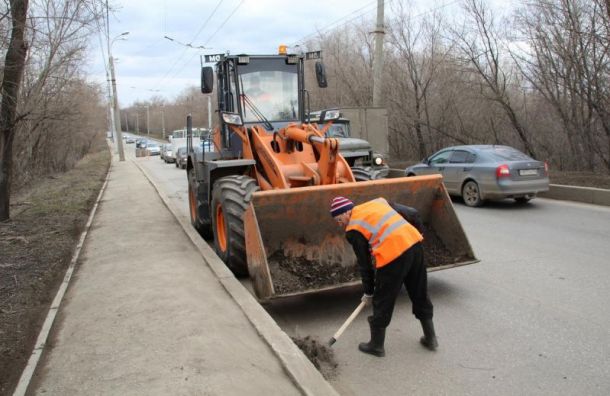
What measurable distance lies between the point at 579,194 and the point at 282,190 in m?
9.44

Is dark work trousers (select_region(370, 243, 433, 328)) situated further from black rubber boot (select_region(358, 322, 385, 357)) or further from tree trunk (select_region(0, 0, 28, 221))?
tree trunk (select_region(0, 0, 28, 221))

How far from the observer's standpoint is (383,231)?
14.3 ft

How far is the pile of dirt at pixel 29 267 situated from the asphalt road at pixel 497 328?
7.88 ft

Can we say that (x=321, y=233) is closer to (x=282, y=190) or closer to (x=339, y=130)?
(x=282, y=190)

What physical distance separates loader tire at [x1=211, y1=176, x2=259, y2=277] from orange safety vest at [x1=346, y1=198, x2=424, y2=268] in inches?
81.6

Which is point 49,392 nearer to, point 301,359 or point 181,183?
point 301,359

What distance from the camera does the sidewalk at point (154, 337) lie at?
366 centimetres

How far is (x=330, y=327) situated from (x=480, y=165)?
8272 mm

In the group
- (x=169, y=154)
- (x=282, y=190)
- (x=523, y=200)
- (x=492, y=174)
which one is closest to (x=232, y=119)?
(x=282, y=190)

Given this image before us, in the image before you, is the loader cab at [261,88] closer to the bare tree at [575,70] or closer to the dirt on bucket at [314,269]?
the dirt on bucket at [314,269]

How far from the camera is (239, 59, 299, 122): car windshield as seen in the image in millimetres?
8359

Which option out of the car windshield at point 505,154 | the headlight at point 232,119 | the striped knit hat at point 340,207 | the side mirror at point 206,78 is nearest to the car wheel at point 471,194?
the car windshield at point 505,154

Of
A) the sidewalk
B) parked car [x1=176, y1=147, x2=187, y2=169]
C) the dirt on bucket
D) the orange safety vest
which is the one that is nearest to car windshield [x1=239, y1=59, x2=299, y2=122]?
the sidewalk

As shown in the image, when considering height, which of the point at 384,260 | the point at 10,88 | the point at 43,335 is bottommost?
the point at 43,335
